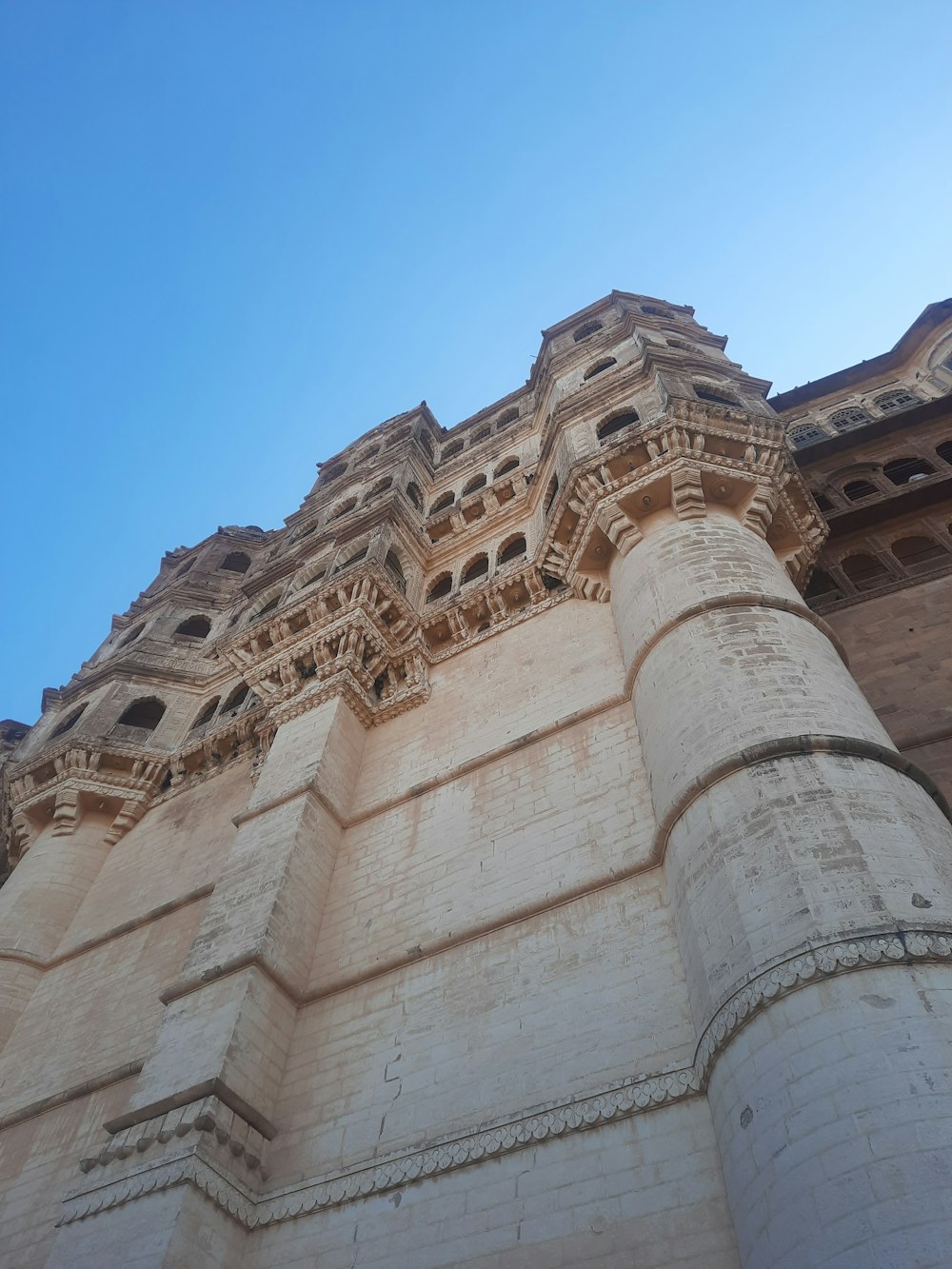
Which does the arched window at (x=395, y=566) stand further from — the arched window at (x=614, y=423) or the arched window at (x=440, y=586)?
the arched window at (x=614, y=423)

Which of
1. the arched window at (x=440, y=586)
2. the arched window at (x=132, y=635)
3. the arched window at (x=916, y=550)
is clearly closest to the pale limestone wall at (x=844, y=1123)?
the arched window at (x=916, y=550)

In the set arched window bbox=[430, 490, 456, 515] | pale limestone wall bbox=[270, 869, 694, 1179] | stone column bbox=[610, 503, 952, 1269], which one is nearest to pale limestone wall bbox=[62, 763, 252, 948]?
pale limestone wall bbox=[270, 869, 694, 1179]

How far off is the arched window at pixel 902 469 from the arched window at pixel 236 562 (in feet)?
53.1

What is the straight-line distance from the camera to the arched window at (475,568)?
52.1 ft

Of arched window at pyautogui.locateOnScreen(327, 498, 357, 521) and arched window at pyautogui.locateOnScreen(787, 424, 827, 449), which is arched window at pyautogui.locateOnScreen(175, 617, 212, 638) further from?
arched window at pyautogui.locateOnScreen(787, 424, 827, 449)

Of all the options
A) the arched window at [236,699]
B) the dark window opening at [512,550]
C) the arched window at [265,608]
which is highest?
the arched window at [265,608]

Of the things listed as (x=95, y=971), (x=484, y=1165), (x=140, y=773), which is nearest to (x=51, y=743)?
(x=140, y=773)

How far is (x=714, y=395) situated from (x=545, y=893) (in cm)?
898

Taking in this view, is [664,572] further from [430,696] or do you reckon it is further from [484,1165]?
[484,1165]

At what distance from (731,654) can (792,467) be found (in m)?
4.71

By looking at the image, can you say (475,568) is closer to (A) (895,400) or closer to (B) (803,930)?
(A) (895,400)

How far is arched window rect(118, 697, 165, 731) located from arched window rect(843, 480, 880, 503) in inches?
504

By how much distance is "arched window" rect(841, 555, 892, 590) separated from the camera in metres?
13.0

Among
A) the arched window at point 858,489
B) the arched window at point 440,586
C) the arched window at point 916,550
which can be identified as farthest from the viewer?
the arched window at point 440,586
